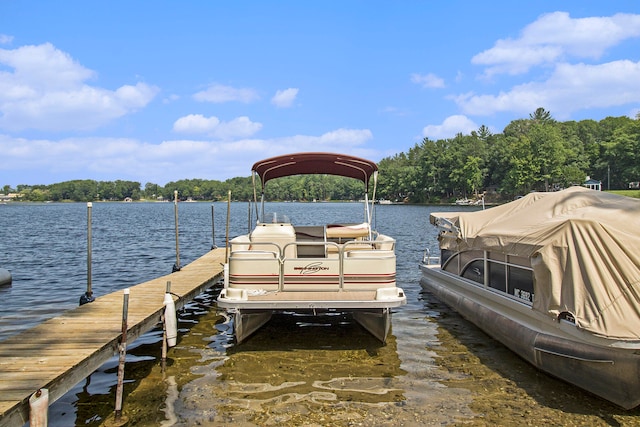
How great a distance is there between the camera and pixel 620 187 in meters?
95.8

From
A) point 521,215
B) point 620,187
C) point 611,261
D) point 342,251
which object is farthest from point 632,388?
point 620,187

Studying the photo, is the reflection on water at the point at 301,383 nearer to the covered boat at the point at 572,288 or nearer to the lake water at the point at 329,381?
the lake water at the point at 329,381

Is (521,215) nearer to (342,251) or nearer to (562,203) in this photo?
(562,203)

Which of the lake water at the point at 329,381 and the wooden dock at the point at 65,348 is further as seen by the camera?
the lake water at the point at 329,381

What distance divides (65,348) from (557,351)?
22.3 feet

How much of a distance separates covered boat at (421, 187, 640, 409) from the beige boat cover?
0.01m

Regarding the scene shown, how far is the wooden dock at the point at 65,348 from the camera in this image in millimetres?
4953

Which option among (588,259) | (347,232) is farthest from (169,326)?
(588,259)

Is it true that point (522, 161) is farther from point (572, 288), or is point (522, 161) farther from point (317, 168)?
point (572, 288)

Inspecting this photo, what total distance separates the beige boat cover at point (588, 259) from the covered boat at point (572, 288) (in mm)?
12

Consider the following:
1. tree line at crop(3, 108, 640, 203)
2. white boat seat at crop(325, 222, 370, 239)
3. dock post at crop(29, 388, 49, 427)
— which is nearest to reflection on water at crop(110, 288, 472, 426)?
dock post at crop(29, 388, 49, 427)

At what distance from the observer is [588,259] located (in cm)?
634

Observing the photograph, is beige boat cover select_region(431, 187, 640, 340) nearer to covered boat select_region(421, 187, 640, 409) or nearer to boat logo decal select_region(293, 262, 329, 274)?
covered boat select_region(421, 187, 640, 409)

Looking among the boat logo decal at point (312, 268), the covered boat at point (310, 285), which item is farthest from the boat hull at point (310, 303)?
the boat logo decal at point (312, 268)
